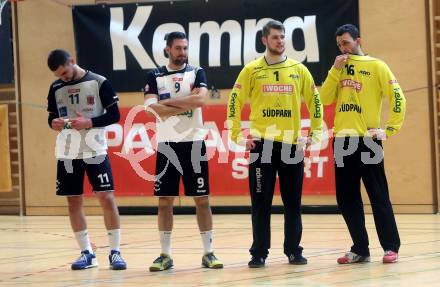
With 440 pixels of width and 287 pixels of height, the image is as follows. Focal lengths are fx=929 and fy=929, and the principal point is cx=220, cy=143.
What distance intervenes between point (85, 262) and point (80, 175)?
782mm

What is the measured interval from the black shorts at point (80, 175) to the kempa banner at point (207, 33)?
600 cm

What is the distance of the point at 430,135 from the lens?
43.5 ft

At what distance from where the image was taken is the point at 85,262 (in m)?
8.32

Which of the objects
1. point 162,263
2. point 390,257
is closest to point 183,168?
point 162,263

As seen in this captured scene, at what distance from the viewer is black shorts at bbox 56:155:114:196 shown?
27.2ft

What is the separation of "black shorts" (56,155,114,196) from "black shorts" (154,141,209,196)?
1.82ft

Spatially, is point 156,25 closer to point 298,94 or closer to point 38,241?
point 38,241

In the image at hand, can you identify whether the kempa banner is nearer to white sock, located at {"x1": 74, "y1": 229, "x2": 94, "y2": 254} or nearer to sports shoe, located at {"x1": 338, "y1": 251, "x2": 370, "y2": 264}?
sports shoe, located at {"x1": 338, "y1": 251, "x2": 370, "y2": 264}

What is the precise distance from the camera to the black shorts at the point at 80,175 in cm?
829

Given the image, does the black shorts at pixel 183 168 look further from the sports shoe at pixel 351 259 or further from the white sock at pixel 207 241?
the sports shoe at pixel 351 259

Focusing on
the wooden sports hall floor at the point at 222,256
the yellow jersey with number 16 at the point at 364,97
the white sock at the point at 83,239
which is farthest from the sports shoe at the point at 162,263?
the yellow jersey with number 16 at the point at 364,97

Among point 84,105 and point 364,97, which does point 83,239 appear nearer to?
point 84,105

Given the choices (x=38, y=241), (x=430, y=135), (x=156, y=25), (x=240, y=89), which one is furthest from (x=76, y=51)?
(x=240, y=89)

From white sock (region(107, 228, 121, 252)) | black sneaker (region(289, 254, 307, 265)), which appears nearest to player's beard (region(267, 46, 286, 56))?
black sneaker (region(289, 254, 307, 265))
